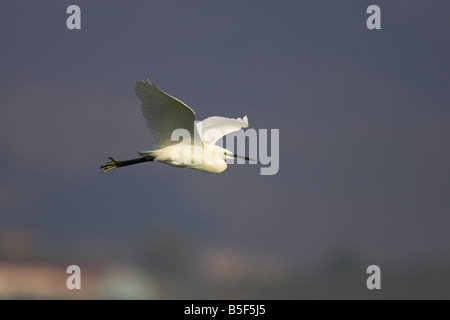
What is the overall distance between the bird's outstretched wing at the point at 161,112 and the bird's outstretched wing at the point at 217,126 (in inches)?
59.0

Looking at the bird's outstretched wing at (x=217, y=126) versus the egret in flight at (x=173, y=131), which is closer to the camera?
the egret in flight at (x=173, y=131)

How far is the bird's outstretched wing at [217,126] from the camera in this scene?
15.8 metres

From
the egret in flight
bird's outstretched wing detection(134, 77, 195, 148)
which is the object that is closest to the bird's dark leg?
the egret in flight

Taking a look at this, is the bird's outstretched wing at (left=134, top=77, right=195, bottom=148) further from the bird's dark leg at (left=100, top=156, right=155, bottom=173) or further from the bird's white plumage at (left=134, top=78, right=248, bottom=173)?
the bird's dark leg at (left=100, top=156, right=155, bottom=173)

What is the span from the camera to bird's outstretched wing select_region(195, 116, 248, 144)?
51.9 ft

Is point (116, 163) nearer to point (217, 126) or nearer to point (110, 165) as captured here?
point (110, 165)

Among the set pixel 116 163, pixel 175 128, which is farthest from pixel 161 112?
pixel 116 163

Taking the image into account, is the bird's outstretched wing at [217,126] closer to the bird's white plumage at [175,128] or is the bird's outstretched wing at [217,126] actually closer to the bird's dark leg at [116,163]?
the bird's white plumage at [175,128]

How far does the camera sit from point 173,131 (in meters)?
14.0

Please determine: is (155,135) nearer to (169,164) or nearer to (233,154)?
(169,164)

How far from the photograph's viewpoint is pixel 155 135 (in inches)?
553

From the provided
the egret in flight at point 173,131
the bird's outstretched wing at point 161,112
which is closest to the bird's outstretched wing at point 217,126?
the egret in flight at point 173,131

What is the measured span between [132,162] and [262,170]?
3030mm
